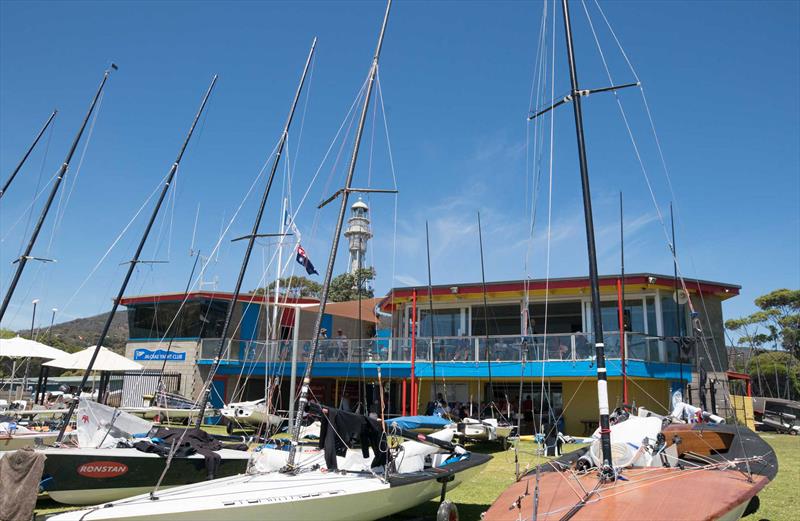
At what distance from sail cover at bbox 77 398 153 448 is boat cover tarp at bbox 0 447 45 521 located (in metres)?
2.47

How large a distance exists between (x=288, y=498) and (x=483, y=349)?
16.4 m

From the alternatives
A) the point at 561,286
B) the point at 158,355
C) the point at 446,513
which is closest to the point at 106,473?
the point at 446,513

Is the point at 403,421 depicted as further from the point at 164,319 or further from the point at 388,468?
the point at 164,319

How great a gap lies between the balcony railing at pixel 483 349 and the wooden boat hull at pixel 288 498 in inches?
408

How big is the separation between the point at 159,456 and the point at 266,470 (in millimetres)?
1914

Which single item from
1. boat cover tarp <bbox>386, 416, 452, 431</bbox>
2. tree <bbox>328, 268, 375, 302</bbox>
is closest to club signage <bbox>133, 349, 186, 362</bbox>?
boat cover tarp <bbox>386, 416, 452, 431</bbox>

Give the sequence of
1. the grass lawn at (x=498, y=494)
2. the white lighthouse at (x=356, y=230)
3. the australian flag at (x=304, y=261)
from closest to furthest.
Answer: the grass lawn at (x=498, y=494) < the australian flag at (x=304, y=261) < the white lighthouse at (x=356, y=230)

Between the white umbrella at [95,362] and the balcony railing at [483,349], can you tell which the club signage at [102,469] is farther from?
the white umbrella at [95,362]

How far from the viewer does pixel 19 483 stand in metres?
8.06

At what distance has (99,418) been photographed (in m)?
11.2

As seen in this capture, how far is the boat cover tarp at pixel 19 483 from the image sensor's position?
309 inches

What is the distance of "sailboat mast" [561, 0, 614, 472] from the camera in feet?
23.1

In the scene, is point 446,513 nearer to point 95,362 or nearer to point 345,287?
point 95,362

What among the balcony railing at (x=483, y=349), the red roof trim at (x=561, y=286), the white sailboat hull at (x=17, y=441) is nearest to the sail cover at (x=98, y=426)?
the white sailboat hull at (x=17, y=441)
